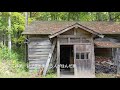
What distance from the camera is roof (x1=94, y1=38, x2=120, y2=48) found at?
9688mm

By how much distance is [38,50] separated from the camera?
9.88 metres

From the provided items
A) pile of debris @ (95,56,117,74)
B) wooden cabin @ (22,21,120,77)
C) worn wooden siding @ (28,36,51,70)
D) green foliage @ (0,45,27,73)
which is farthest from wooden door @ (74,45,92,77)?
green foliage @ (0,45,27,73)

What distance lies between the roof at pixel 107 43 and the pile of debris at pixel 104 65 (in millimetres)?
500

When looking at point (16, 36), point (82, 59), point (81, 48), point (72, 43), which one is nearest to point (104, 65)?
point (82, 59)

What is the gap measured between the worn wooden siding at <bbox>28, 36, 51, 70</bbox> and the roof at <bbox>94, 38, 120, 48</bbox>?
184cm

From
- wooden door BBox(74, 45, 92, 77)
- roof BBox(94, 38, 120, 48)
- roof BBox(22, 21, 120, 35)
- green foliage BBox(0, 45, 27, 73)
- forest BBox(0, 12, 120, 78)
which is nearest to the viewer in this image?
forest BBox(0, 12, 120, 78)

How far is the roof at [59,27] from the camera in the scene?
9789 mm

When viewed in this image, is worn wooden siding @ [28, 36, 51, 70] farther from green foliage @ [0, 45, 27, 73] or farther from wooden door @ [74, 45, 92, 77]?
wooden door @ [74, 45, 92, 77]

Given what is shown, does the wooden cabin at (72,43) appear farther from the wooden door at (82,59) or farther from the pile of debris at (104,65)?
the pile of debris at (104,65)

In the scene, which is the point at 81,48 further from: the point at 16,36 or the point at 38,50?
the point at 16,36

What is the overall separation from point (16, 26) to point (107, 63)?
3568 millimetres

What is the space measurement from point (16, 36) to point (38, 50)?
99 cm

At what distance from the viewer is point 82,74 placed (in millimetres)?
9117
